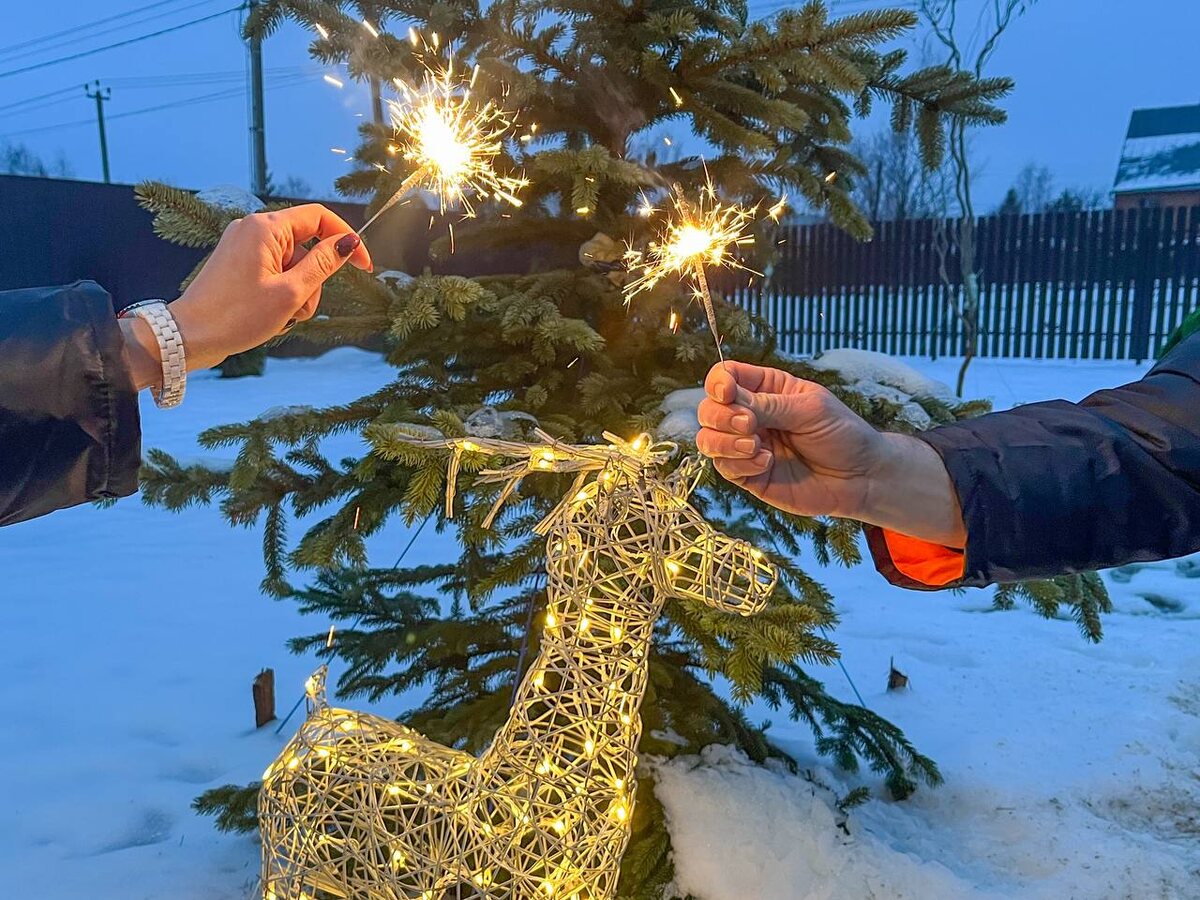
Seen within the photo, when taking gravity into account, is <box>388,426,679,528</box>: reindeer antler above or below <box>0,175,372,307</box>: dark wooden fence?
below

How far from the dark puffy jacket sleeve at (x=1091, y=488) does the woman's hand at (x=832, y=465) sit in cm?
5

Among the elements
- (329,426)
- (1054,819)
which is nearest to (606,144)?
(329,426)

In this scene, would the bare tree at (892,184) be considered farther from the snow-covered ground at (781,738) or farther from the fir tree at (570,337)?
the fir tree at (570,337)

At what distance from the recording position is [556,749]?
5.36ft

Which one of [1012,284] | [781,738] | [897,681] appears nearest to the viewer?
[781,738]

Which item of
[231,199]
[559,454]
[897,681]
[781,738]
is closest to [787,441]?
[559,454]

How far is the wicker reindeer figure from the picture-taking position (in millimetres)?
1498

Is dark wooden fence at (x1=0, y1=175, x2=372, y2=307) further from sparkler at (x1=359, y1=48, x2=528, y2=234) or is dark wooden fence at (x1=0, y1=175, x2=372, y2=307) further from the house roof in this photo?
the house roof

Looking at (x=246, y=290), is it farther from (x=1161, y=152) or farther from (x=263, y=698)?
(x=1161, y=152)

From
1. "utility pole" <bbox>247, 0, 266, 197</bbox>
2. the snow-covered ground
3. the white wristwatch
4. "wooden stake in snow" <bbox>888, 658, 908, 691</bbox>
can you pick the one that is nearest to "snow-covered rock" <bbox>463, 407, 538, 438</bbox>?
the white wristwatch

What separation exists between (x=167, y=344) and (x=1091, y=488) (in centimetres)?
141

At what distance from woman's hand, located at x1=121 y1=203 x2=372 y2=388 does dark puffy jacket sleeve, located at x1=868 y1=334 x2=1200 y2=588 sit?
1078mm

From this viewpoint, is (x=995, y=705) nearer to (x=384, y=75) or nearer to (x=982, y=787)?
(x=982, y=787)

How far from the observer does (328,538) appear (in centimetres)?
210
